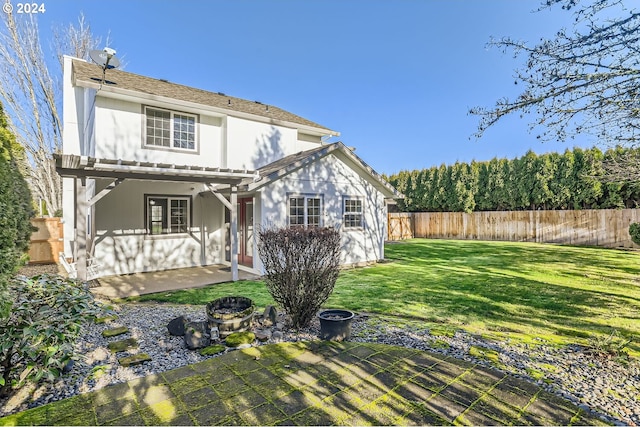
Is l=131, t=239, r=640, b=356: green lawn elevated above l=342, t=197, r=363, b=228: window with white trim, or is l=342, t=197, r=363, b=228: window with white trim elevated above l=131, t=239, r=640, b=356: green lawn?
l=342, t=197, r=363, b=228: window with white trim

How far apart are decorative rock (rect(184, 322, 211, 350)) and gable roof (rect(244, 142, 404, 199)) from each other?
19.3 ft

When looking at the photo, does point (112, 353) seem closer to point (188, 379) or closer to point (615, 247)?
point (188, 379)

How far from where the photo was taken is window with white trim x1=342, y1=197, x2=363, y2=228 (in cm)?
1296

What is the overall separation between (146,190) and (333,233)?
8.86 metres

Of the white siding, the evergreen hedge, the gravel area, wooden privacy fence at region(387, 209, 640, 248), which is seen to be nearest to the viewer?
the gravel area

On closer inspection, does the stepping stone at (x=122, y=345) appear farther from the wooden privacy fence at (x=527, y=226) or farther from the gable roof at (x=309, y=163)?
the wooden privacy fence at (x=527, y=226)

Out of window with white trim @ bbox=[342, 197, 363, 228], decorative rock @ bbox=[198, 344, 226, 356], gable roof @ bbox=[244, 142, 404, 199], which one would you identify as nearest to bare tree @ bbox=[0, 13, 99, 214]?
gable roof @ bbox=[244, 142, 404, 199]

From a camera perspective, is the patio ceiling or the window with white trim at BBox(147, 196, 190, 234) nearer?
the patio ceiling

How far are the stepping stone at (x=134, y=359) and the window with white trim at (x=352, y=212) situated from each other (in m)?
9.38

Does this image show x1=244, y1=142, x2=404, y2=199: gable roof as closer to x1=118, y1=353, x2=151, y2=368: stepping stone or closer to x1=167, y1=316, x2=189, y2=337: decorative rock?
x1=167, y1=316, x2=189, y2=337: decorative rock

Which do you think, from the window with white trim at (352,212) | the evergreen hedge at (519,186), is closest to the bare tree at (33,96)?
the window with white trim at (352,212)

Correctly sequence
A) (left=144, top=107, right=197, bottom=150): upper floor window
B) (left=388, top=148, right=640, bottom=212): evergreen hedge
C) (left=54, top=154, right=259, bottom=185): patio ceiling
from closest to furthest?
(left=54, top=154, right=259, bottom=185): patio ceiling → (left=144, top=107, right=197, bottom=150): upper floor window → (left=388, top=148, right=640, bottom=212): evergreen hedge

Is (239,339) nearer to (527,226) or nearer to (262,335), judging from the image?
(262,335)

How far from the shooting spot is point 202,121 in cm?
1228
